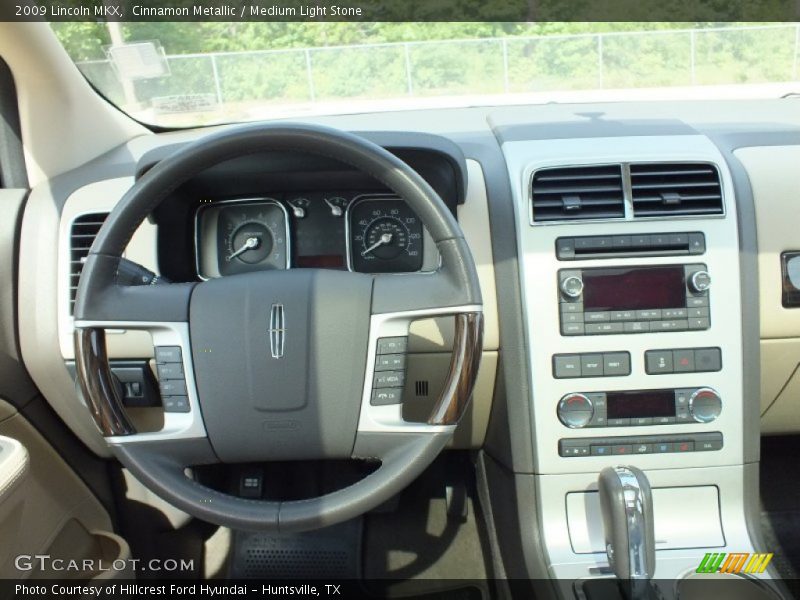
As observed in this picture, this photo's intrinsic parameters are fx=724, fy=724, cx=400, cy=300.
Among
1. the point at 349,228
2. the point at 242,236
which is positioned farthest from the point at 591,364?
the point at 242,236

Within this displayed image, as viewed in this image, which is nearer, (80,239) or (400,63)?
(80,239)

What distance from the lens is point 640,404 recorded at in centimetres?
184

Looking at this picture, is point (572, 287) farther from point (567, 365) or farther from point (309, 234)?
point (309, 234)

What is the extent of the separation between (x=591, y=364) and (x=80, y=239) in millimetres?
1381

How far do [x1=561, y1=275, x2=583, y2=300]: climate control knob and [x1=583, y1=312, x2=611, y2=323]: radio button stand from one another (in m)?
0.06

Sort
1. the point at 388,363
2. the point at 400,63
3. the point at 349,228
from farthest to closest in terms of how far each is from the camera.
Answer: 1. the point at 400,63
2. the point at 349,228
3. the point at 388,363

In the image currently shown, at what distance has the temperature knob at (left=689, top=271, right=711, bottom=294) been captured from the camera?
178 cm

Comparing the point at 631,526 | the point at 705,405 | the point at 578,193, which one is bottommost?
the point at 631,526

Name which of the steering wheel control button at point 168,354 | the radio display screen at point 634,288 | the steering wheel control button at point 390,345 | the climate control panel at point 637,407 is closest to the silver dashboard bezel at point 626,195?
the radio display screen at point 634,288

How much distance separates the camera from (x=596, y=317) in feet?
5.89

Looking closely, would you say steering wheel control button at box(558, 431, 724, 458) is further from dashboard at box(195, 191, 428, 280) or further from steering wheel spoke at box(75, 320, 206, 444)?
steering wheel spoke at box(75, 320, 206, 444)

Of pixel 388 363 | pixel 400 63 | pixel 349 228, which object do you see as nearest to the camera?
pixel 388 363

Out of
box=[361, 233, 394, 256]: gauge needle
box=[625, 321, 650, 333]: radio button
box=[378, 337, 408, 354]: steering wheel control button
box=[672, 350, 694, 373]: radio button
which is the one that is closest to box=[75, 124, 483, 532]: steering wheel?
box=[378, 337, 408, 354]: steering wheel control button

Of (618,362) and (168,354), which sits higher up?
(168,354)
